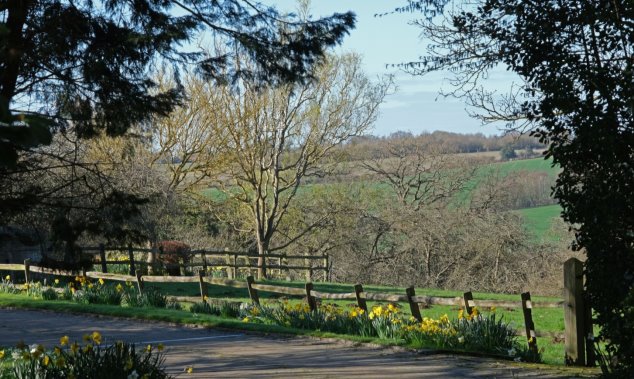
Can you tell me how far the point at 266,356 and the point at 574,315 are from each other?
4434 mm

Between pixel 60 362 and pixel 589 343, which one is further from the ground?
pixel 60 362

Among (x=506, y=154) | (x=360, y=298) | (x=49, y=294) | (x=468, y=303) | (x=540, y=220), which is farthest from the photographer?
(x=506, y=154)

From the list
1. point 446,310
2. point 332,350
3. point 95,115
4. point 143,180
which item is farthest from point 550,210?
point 95,115

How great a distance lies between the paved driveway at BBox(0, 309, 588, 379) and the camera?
10891 mm

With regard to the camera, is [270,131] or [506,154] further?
[506,154]

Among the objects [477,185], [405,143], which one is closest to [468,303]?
[477,185]

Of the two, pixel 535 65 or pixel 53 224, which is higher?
pixel 535 65

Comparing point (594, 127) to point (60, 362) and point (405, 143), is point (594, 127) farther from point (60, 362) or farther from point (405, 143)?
point (405, 143)

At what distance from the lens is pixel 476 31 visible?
11.3 meters

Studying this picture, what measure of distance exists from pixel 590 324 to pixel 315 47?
5.28 m

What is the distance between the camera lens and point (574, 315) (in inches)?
456

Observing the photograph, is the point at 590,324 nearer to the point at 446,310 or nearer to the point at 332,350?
the point at 332,350

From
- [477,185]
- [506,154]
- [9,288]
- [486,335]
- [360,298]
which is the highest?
[506,154]

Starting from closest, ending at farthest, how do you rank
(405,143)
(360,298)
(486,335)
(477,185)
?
(486,335)
(360,298)
(477,185)
(405,143)
